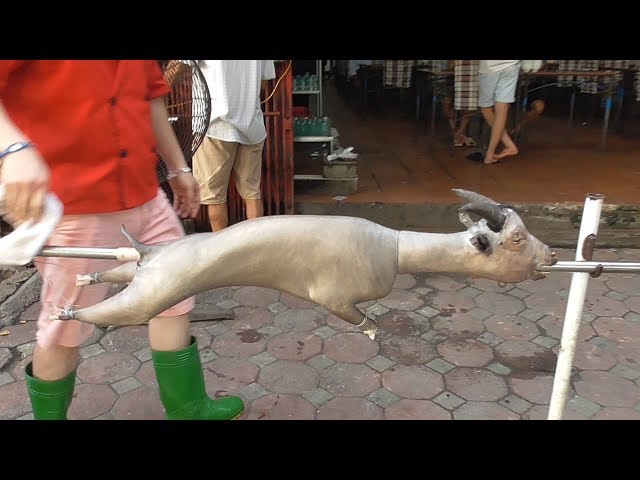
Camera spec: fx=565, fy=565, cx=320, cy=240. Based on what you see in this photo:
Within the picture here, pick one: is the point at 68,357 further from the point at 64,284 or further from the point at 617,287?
the point at 617,287

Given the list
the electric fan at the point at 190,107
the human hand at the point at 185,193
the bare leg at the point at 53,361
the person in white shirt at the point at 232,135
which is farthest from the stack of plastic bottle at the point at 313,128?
the bare leg at the point at 53,361

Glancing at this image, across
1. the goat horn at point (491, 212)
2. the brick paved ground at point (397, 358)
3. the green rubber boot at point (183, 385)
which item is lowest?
the brick paved ground at point (397, 358)

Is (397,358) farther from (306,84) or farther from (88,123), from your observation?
(306,84)

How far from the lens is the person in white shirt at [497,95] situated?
17.3 feet

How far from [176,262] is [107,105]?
620 mm

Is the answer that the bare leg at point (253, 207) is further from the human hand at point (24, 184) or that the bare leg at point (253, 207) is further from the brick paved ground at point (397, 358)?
the human hand at point (24, 184)

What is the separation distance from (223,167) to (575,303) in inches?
93.8

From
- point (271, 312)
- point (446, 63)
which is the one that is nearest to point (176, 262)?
point (271, 312)

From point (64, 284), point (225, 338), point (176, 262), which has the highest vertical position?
point (176, 262)

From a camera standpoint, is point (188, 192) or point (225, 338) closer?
point (188, 192)

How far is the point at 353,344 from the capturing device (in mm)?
3139

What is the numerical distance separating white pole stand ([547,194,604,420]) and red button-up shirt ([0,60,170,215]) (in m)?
1.45

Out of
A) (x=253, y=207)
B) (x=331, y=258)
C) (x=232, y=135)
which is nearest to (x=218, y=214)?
(x=253, y=207)

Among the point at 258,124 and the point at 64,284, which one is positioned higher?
the point at 258,124
